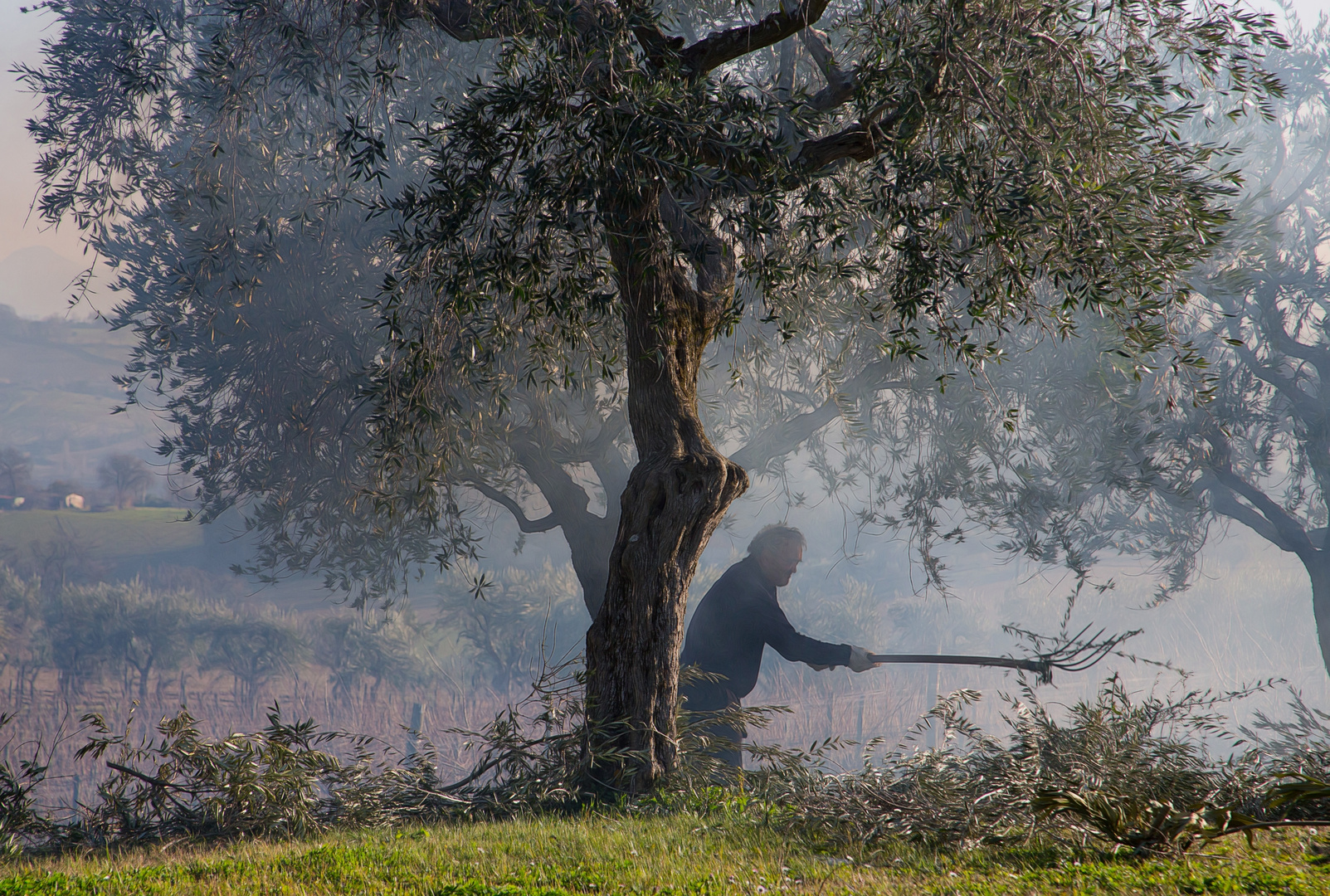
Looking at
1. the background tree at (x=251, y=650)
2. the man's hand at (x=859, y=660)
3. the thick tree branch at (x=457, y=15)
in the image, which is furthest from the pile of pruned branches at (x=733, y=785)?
the background tree at (x=251, y=650)

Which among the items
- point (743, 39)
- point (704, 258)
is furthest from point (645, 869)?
point (743, 39)

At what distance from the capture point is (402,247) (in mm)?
5512

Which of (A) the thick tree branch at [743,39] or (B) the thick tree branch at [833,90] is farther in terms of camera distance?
(B) the thick tree branch at [833,90]

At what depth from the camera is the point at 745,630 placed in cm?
867

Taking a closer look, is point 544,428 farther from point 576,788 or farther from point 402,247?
point 576,788

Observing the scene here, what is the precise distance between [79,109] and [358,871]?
9409 mm

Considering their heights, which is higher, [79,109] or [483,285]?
[79,109]

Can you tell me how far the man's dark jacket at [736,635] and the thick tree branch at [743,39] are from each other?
5446 millimetres

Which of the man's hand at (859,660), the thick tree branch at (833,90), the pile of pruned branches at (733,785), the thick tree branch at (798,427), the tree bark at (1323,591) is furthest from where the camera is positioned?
the tree bark at (1323,591)

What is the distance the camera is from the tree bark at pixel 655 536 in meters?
5.51

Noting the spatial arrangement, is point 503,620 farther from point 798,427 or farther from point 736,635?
point 736,635

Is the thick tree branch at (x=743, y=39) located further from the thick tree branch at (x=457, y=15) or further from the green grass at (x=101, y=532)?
the green grass at (x=101, y=532)

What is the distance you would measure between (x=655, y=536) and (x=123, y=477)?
31.8 meters

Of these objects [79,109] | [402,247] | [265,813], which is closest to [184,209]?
[79,109]
